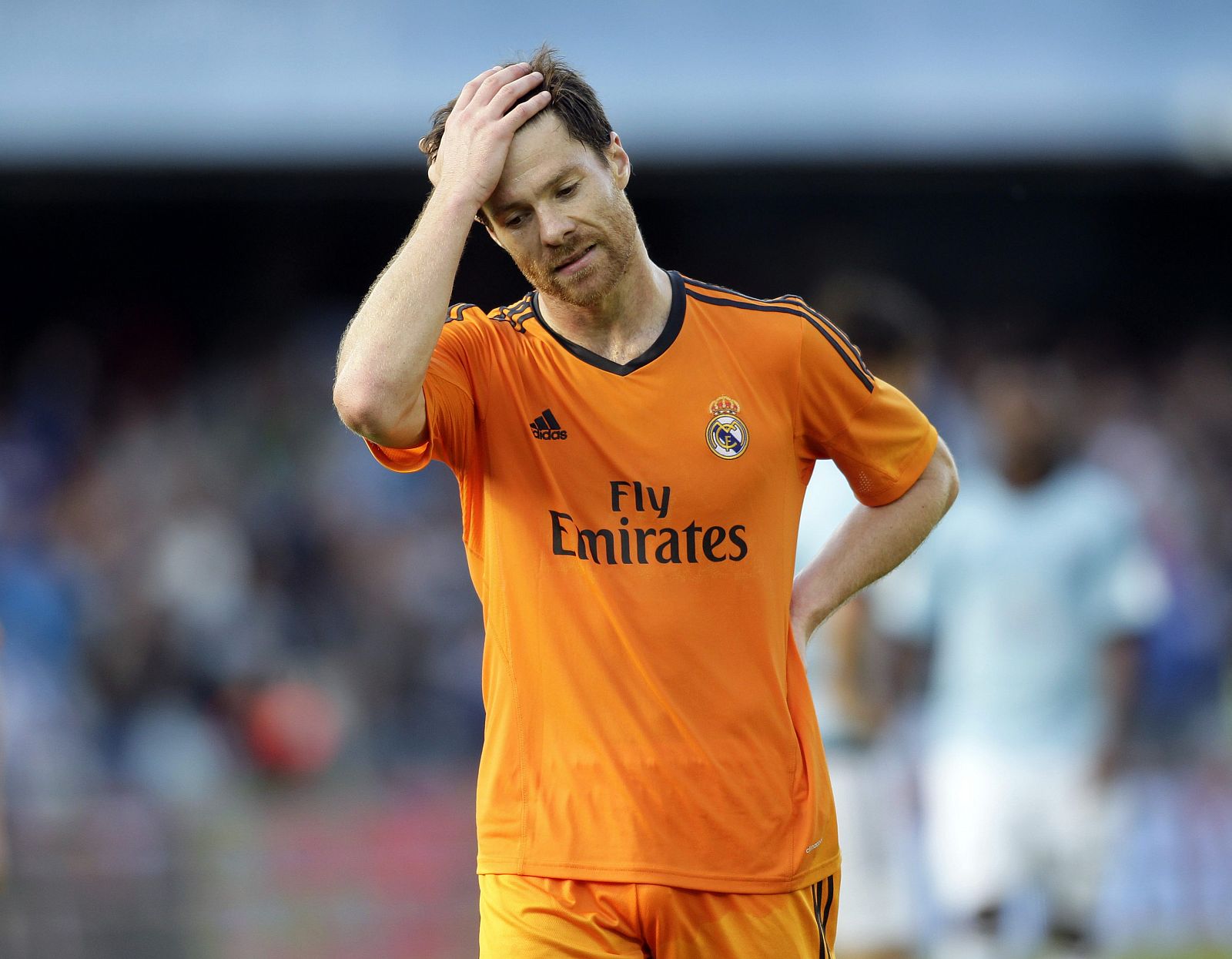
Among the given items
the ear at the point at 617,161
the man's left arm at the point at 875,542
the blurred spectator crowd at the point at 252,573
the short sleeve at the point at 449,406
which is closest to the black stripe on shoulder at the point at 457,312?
the short sleeve at the point at 449,406

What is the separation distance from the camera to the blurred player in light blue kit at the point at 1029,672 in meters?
6.60

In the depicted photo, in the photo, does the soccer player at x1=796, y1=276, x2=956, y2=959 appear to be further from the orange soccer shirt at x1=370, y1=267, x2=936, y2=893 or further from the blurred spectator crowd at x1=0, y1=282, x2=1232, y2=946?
the blurred spectator crowd at x1=0, y1=282, x2=1232, y2=946

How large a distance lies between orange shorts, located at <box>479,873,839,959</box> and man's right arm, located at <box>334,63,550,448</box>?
3.03 ft

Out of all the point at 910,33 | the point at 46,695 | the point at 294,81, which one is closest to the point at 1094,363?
the point at 910,33

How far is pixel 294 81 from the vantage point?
11461 millimetres

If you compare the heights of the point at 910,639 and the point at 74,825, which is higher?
the point at 910,639

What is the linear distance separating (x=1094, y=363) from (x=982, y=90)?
2.99m

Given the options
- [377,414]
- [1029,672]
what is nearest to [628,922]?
[377,414]

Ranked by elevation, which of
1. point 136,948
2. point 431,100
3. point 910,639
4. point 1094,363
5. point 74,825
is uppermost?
point 431,100

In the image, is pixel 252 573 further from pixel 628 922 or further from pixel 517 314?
pixel 628 922

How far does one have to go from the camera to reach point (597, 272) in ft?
10.5

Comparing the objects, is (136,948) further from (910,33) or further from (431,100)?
(910,33)

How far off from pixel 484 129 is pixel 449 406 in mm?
539

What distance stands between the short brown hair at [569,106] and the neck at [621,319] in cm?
24
